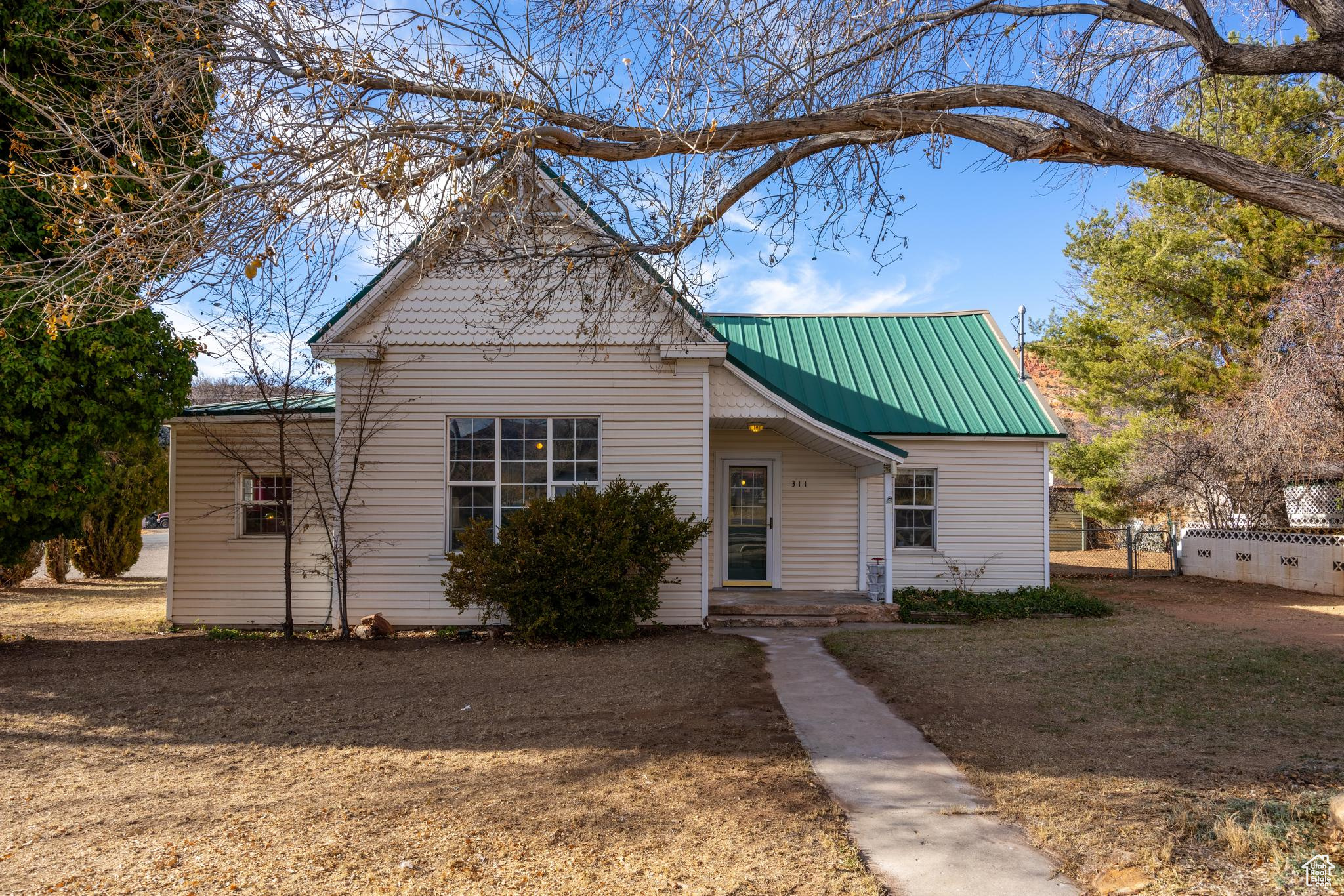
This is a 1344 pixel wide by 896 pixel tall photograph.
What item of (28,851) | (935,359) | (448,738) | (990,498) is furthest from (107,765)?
(935,359)

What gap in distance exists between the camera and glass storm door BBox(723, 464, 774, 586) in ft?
45.9

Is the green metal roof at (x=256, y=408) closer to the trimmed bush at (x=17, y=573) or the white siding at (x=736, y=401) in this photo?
the white siding at (x=736, y=401)

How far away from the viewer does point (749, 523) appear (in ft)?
46.2

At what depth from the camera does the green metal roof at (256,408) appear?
37.9 ft

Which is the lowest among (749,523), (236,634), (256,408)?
(236,634)

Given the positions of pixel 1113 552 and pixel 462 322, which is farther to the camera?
pixel 1113 552

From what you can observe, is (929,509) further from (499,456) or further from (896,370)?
(499,456)

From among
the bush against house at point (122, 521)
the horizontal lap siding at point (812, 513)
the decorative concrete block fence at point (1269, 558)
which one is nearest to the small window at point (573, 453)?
the horizontal lap siding at point (812, 513)

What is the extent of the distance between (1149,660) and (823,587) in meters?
5.61

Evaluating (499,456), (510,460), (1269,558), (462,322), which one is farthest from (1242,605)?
(462,322)

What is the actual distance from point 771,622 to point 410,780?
7.29 metres

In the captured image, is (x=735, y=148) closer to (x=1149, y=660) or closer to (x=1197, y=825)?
(x=1197, y=825)

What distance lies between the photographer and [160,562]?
81.4 feet

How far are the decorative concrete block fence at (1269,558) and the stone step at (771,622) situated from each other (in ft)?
32.5
